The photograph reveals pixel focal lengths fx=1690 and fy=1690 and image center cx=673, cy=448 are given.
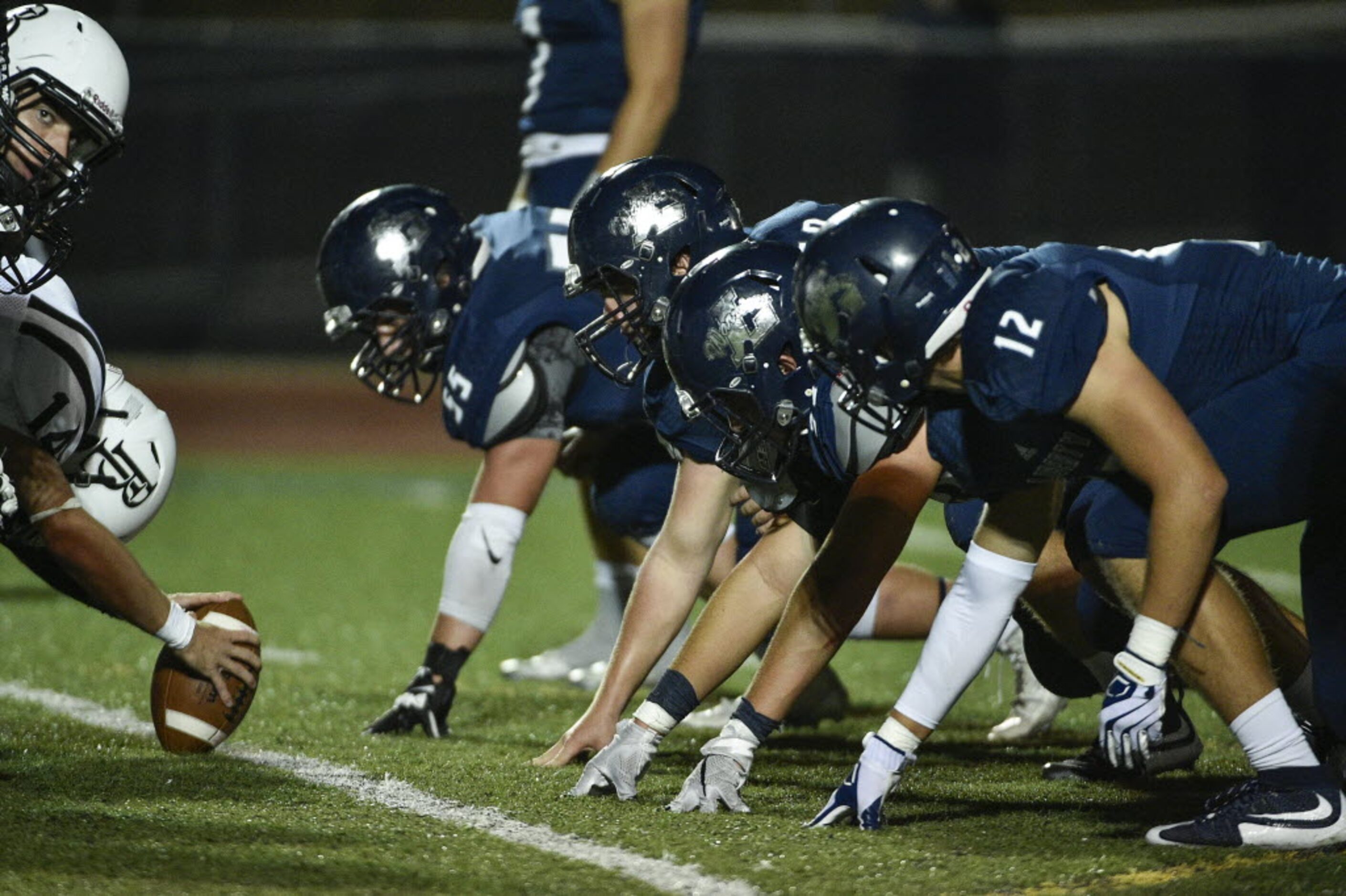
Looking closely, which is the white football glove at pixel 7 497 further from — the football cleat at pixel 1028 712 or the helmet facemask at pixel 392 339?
the football cleat at pixel 1028 712

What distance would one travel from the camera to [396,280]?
3.54 m

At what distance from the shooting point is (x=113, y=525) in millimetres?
3340

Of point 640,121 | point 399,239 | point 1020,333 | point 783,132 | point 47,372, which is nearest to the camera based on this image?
point 1020,333

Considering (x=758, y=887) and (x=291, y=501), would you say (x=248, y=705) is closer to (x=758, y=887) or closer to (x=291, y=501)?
(x=758, y=887)

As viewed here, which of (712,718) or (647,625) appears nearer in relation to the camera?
(647,625)

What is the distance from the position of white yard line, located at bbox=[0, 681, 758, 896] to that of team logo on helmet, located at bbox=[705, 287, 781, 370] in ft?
2.50

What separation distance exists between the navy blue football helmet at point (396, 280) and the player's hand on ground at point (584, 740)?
85 centimetres

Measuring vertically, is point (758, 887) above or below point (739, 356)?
below

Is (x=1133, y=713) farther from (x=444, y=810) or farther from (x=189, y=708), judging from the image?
(x=189, y=708)

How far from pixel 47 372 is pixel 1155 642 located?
1930 mm

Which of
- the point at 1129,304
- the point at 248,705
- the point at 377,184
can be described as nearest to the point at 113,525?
the point at 248,705

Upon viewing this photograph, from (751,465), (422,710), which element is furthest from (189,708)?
(751,465)

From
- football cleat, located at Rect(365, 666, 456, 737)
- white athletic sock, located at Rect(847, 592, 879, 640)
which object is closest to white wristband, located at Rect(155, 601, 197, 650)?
football cleat, located at Rect(365, 666, 456, 737)

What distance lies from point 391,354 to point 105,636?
1750mm
